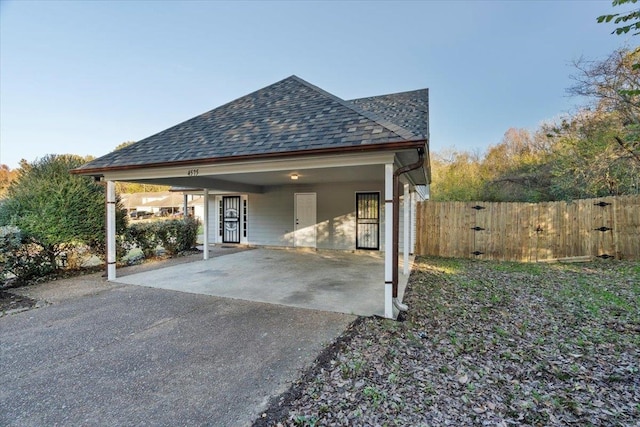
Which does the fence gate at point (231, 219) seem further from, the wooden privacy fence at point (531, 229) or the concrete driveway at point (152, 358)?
the concrete driveway at point (152, 358)

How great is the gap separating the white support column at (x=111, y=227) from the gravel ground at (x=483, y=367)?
6030 millimetres

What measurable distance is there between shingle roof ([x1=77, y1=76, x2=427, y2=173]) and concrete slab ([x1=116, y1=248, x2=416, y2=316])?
2.64 metres

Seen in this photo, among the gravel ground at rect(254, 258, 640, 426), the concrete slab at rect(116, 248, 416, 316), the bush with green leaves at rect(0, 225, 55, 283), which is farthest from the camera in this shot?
the bush with green leaves at rect(0, 225, 55, 283)

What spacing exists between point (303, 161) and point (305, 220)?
6923 mm

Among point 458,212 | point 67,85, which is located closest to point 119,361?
point 458,212

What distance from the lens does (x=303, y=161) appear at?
4961 mm

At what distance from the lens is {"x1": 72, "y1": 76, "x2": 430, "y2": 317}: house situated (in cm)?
448

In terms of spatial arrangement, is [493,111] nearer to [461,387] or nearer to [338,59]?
[338,59]

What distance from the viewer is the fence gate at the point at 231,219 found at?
1325cm

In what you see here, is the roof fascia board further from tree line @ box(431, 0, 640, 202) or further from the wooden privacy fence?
the wooden privacy fence

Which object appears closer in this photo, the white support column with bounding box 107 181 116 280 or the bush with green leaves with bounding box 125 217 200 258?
the white support column with bounding box 107 181 116 280

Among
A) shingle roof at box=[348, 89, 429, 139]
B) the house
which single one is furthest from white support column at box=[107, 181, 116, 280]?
shingle roof at box=[348, 89, 429, 139]

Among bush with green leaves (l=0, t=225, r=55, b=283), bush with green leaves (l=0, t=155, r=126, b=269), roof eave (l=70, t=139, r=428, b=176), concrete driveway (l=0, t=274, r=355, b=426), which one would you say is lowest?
Result: concrete driveway (l=0, t=274, r=355, b=426)

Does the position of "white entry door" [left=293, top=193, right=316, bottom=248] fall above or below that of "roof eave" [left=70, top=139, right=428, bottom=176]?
below
